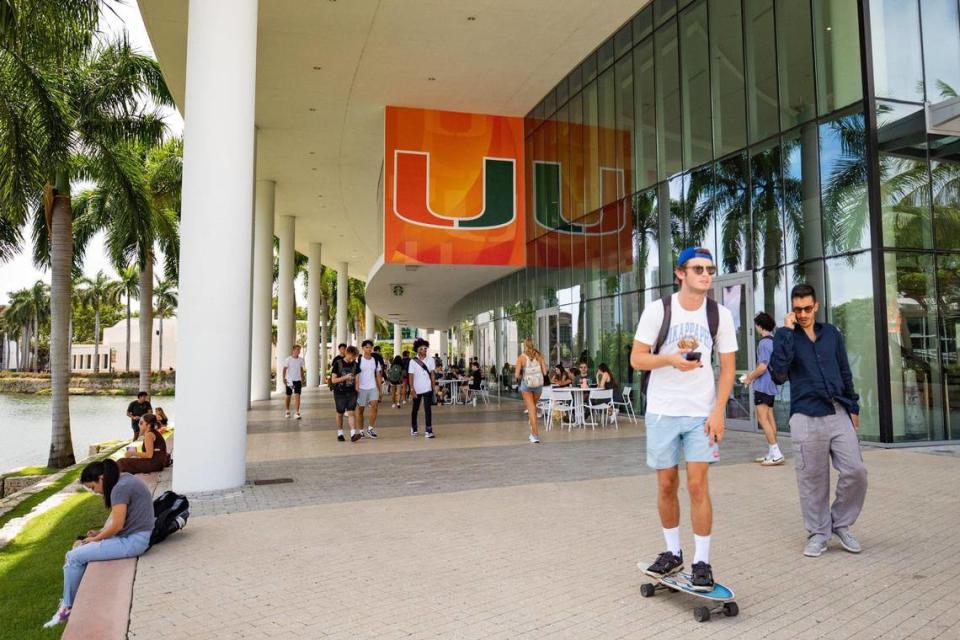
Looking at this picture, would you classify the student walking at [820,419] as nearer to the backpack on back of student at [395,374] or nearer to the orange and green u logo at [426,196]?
the backpack on back of student at [395,374]

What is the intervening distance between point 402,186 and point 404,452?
443 inches

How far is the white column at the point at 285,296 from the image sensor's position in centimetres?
3122

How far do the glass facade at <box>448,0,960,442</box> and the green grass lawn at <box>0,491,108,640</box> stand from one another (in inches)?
424

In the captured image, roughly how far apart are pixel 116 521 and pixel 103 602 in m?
1.02

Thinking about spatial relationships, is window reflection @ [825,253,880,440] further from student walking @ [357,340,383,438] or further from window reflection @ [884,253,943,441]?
student walking @ [357,340,383,438]

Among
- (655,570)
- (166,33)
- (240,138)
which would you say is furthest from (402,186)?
(655,570)

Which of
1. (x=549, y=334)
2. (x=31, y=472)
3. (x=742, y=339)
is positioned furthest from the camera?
(x=549, y=334)

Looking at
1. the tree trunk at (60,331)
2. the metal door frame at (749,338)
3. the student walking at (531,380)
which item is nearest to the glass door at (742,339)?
the metal door frame at (749,338)

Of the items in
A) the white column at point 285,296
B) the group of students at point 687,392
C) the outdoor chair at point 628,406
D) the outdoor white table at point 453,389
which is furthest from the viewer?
the white column at point 285,296

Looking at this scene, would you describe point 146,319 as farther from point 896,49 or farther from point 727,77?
point 896,49

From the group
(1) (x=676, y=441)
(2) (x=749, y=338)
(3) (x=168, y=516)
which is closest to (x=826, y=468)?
(1) (x=676, y=441)

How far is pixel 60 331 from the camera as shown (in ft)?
52.7

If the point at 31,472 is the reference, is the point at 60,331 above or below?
above

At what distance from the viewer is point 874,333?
10406 mm
